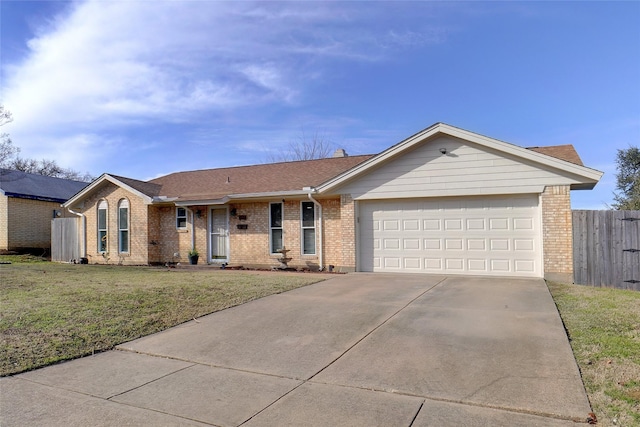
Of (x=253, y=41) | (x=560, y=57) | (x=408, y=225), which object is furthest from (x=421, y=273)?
(x=253, y=41)

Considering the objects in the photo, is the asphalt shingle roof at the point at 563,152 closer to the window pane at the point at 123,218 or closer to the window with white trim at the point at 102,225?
the window pane at the point at 123,218

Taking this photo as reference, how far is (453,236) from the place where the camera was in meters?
11.3

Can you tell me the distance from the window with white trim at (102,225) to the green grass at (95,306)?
5.93 metres

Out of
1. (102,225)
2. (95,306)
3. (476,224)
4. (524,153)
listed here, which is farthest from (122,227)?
(524,153)

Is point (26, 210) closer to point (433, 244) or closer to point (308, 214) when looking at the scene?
point (308, 214)

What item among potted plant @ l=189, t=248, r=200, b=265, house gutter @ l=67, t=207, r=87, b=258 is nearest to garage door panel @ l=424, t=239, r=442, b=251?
potted plant @ l=189, t=248, r=200, b=265

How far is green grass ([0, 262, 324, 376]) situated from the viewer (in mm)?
5023

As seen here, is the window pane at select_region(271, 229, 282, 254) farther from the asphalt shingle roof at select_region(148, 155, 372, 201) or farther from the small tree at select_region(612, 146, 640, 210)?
the small tree at select_region(612, 146, 640, 210)

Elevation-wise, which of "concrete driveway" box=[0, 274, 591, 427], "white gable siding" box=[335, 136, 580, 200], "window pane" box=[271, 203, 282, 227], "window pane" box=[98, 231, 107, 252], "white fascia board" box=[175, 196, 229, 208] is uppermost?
"white gable siding" box=[335, 136, 580, 200]

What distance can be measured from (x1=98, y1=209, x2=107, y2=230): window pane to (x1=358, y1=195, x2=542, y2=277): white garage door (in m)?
11.6

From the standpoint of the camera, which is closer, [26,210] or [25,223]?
[25,223]

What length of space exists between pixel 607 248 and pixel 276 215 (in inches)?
390

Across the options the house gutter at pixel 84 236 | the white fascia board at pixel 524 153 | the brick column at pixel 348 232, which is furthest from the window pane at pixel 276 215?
the house gutter at pixel 84 236

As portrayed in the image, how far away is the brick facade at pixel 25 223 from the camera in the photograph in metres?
20.8
